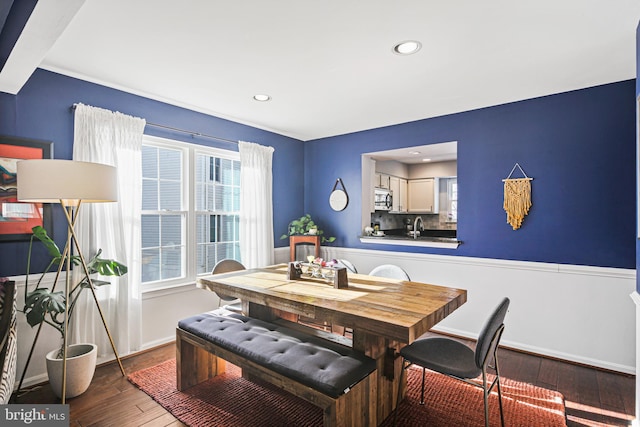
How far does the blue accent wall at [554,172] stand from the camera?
283 cm

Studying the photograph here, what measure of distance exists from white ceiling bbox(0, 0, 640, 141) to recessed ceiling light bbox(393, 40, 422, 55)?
0.04 metres

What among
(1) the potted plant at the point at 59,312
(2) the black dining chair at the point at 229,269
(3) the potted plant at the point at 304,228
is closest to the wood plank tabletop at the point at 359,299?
(2) the black dining chair at the point at 229,269

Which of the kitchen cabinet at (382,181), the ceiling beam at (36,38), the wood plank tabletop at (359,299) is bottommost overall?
the wood plank tabletop at (359,299)

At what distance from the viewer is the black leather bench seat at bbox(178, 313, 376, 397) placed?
1.74m

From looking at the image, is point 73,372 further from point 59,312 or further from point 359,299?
point 359,299

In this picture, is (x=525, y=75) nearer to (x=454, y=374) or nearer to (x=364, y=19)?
Answer: (x=364, y=19)

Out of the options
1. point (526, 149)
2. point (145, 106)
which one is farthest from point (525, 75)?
point (145, 106)

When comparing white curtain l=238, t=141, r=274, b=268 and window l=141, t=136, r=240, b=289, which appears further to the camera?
white curtain l=238, t=141, r=274, b=268

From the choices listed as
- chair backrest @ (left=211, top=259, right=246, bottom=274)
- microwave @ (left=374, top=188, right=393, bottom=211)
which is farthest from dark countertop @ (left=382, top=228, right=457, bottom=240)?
chair backrest @ (left=211, top=259, right=246, bottom=274)

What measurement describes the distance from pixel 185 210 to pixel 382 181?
10.8 ft

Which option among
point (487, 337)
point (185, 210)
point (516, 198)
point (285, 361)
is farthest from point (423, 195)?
point (285, 361)

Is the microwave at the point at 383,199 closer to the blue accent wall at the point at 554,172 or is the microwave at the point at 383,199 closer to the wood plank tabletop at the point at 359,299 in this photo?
the blue accent wall at the point at 554,172

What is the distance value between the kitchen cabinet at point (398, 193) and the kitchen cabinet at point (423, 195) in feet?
0.49

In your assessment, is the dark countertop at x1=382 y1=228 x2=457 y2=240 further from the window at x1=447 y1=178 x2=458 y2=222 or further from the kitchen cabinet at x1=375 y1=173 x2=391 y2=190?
the kitchen cabinet at x1=375 y1=173 x2=391 y2=190
